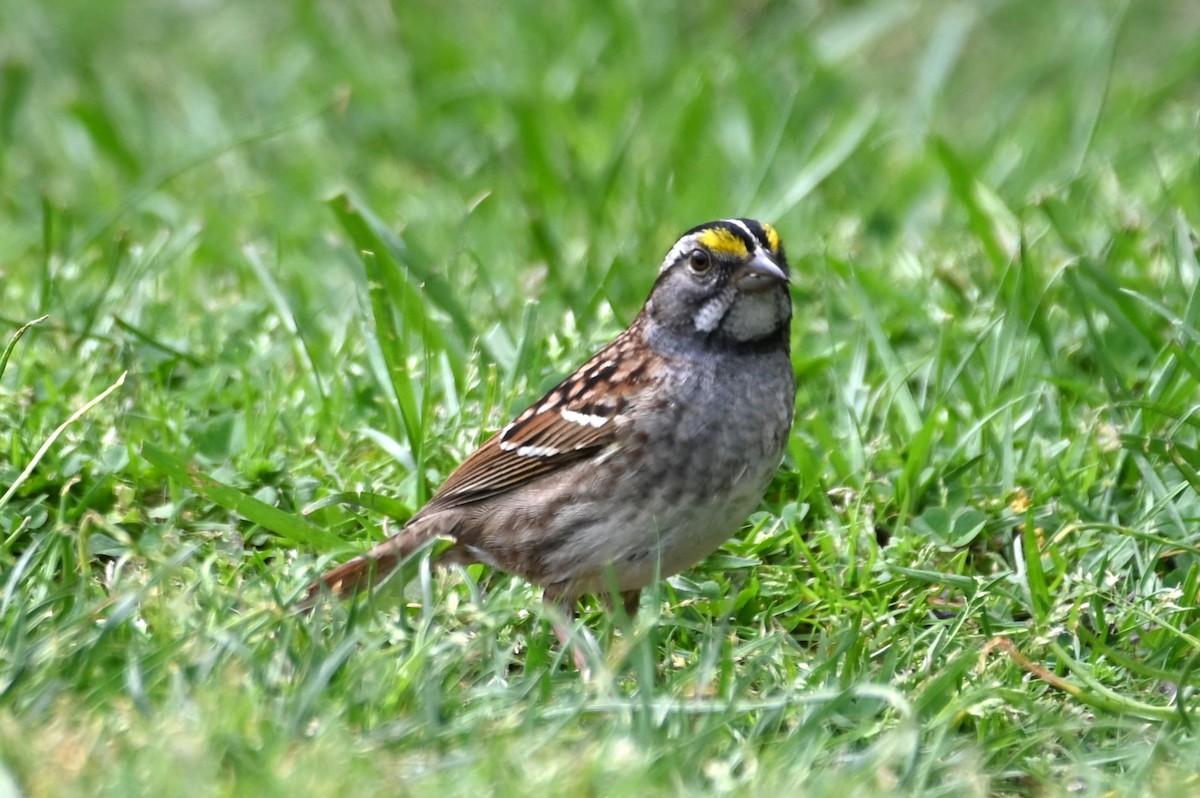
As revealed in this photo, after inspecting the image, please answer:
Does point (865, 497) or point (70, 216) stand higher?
point (70, 216)

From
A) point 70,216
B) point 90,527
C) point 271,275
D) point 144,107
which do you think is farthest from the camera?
point 144,107

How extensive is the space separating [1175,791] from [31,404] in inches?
124

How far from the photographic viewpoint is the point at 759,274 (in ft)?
13.1

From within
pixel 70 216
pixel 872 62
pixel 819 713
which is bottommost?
pixel 819 713

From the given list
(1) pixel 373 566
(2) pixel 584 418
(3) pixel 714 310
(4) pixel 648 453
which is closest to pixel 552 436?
(2) pixel 584 418

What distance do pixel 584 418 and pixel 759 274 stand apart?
551 mm

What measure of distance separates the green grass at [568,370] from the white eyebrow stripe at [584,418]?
47 centimetres

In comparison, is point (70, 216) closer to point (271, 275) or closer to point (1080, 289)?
point (271, 275)

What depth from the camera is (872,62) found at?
832cm

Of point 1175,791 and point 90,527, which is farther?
point 90,527

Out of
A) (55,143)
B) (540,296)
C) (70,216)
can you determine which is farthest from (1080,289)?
(55,143)

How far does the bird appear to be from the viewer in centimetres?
387

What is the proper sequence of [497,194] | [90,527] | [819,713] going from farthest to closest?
[497,194] < [90,527] < [819,713]

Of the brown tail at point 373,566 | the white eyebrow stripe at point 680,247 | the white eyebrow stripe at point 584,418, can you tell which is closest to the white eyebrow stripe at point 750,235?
the white eyebrow stripe at point 680,247
